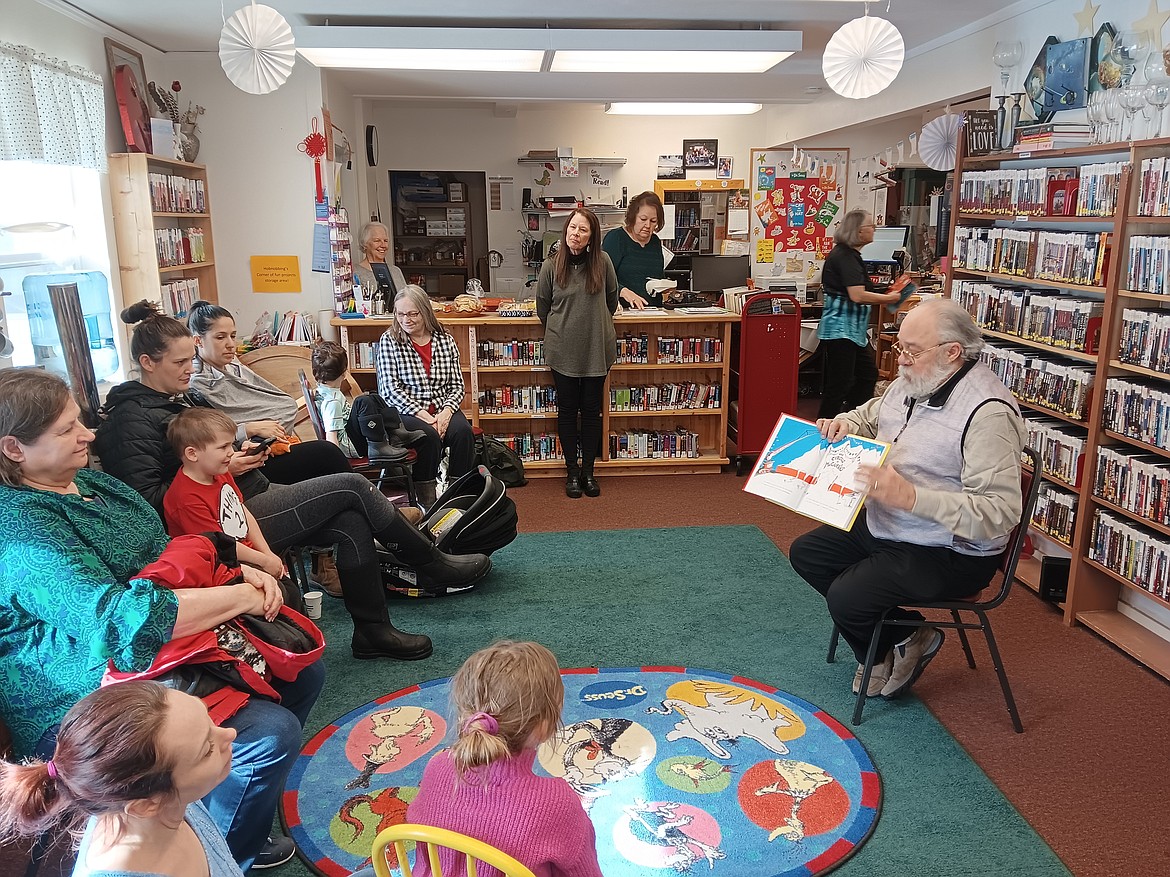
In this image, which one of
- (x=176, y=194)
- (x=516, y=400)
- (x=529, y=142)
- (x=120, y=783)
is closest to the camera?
(x=120, y=783)

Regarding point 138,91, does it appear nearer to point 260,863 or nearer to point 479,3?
point 479,3

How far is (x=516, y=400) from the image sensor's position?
5754mm

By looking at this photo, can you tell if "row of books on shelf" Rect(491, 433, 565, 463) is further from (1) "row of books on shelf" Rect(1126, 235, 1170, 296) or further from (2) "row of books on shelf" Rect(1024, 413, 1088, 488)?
(1) "row of books on shelf" Rect(1126, 235, 1170, 296)

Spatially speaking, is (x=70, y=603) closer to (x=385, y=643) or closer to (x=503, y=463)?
(x=385, y=643)

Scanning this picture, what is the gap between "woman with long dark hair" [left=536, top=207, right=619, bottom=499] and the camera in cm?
511

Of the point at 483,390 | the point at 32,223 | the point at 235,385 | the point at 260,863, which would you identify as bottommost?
the point at 260,863

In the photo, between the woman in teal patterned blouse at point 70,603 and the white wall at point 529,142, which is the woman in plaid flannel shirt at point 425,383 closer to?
the woman in teal patterned blouse at point 70,603

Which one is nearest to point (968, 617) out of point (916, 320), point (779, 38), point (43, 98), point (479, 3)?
point (916, 320)

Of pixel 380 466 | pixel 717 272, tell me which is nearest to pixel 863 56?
Result: pixel 380 466

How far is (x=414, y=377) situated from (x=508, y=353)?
3.63 ft

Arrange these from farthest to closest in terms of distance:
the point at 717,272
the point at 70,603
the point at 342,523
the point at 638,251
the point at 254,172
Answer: the point at 717,272 → the point at 254,172 → the point at 638,251 → the point at 342,523 → the point at 70,603

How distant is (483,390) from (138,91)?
2.64 metres

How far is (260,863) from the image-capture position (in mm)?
2295

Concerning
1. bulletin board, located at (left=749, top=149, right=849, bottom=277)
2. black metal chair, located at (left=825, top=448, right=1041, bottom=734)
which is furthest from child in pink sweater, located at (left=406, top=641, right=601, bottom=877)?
bulletin board, located at (left=749, top=149, right=849, bottom=277)
